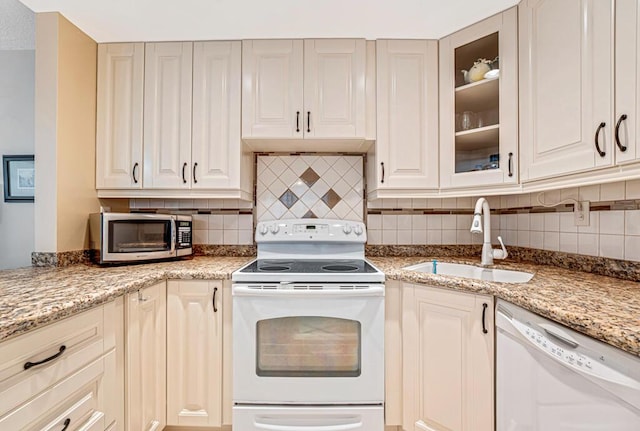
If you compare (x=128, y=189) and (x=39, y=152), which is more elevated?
(x=39, y=152)

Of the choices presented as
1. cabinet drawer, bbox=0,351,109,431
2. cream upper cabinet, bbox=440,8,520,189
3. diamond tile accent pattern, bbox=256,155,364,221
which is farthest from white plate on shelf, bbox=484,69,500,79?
cabinet drawer, bbox=0,351,109,431

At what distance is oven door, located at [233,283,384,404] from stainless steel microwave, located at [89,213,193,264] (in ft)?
1.97

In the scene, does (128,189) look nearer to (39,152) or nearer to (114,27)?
(39,152)

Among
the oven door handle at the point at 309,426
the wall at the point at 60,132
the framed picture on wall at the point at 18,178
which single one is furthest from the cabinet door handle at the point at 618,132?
the framed picture on wall at the point at 18,178

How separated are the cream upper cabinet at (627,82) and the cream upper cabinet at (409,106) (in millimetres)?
827

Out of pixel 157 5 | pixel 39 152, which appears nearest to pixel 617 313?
pixel 157 5

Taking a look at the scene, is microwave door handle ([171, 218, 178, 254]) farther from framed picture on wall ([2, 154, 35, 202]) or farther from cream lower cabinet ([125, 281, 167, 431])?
framed picture on wall ([2, 154, 35, 202])

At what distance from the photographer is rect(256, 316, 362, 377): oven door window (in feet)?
4.76

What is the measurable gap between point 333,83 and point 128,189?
1.39 m

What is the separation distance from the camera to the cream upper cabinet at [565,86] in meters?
1.06

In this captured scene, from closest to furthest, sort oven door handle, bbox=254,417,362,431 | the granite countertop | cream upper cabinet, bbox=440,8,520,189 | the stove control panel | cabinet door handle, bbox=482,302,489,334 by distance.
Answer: the granite countertop < cabinet door handle, bbox=482,302,489,334 < oven door handle, bbox=254,417,362,431 < cream upper cabinet, bbox=440,8,520,189 < the stove control panel

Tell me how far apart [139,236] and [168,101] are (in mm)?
819

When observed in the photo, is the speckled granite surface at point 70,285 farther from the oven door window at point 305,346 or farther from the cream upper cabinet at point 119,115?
the cream upper cabinet at point 119,115

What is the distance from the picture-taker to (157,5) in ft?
4.89
